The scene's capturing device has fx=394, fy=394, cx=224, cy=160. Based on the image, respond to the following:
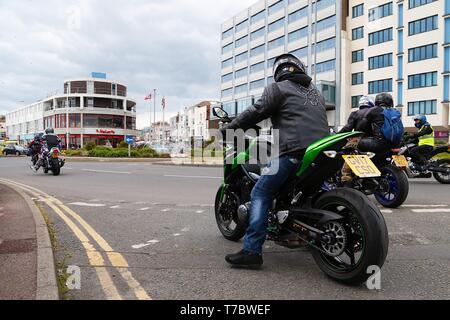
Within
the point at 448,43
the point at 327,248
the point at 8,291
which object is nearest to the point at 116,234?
the point at 8,291

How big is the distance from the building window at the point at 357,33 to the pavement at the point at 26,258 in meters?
51.7

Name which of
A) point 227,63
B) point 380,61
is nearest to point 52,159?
point 380,61

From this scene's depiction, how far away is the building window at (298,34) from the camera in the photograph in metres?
57.0

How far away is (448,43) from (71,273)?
1803 inches

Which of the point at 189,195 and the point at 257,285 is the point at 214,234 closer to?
the point at 257,285

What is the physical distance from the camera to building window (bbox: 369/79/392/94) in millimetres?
46822

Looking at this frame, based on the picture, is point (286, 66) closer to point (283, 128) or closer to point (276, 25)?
point (283, 128)

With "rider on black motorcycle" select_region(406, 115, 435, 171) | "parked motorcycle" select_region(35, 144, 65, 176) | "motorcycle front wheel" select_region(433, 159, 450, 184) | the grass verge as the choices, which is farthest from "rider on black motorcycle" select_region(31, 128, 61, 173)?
"motorcycle front wheel" select_region(433, 159, 450, 184)

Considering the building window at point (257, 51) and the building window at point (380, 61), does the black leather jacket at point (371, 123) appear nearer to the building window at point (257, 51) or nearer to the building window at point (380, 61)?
the building window at point (380, 61)

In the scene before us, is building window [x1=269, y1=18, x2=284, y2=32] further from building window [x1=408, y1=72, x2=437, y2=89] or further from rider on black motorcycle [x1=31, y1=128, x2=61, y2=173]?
rider on black motorcycle [x1=31, y1=128, x2=61, y2=173]

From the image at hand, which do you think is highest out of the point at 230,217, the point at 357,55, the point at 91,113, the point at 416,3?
the point at 416,3

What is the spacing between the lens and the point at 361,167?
388 centimetres

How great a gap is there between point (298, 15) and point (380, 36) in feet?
47.6

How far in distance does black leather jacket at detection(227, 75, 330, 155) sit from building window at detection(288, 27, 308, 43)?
56.8 meters
